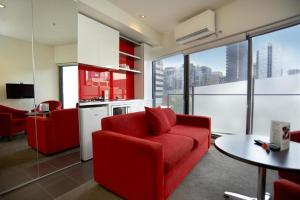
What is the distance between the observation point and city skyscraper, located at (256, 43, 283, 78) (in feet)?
9.58

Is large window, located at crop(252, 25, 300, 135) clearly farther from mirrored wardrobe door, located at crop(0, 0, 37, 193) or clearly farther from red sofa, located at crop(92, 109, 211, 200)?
mirrored wardrobe door, located at crop(0, 0, 37, 193)

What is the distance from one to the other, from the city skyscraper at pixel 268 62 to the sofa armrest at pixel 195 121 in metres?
1.40

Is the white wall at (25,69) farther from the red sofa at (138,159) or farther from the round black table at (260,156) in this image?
the round black table at (260,156)

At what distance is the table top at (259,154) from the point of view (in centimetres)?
115

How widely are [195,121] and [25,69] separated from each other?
9.43 ft

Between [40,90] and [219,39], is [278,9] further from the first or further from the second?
[40,90]

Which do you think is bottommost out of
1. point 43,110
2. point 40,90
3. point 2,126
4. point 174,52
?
point 2,126

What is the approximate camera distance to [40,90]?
222cm

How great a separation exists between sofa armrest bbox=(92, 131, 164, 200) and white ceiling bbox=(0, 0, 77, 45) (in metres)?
1.67

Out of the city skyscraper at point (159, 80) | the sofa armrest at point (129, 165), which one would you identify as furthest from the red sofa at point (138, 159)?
the city skyscraper at point (159, 80)

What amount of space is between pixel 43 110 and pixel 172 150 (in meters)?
1.97

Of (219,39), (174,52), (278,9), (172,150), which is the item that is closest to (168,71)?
(174,52)

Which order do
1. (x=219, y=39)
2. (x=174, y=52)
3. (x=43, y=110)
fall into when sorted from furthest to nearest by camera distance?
(x=174, y=52), (x=219, y=39), (x=43, y=110)

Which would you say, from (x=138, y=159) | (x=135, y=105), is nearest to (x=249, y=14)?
(x=135, y=105)
